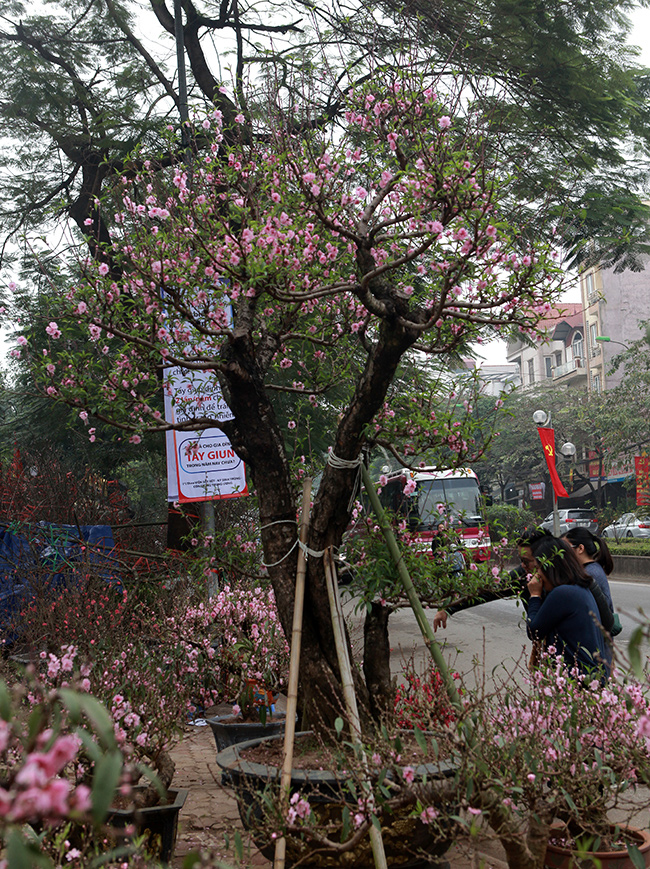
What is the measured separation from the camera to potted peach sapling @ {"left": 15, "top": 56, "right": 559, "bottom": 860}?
402 cm

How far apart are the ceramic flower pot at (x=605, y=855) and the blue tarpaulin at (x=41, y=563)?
195 inches

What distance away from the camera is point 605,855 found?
10.7 feet

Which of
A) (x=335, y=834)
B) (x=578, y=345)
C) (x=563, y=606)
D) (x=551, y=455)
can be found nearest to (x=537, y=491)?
(x=578, y=345)

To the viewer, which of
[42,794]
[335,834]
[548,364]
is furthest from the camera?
[548,364]

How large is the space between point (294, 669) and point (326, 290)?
1825 mm

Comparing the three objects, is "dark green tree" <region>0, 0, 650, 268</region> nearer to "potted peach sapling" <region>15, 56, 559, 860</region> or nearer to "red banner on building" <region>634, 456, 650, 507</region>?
"potted peach sapling" <region>15, 56, 559, 860</region>

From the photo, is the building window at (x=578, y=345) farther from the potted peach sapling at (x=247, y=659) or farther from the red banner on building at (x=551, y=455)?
the potted peach sapling at (x=247, y=659)

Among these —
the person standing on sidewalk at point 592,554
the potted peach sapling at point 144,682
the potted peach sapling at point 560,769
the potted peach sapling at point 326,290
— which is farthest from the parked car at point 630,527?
the potted peach sapling at point 560,769

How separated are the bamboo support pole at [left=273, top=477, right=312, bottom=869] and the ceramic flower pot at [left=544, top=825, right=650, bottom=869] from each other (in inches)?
41.3

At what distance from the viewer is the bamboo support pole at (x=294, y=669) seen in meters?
3.14

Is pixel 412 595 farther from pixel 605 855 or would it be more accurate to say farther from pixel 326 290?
pixel 326 290

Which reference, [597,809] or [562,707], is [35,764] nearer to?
[597,809]

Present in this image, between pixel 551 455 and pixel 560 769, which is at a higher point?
pixel 551 455

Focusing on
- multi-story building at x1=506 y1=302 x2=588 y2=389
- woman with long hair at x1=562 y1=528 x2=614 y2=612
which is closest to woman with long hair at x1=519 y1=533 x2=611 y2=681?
woman with long hair at x1=562 y1=528 x2=614 y2=612
